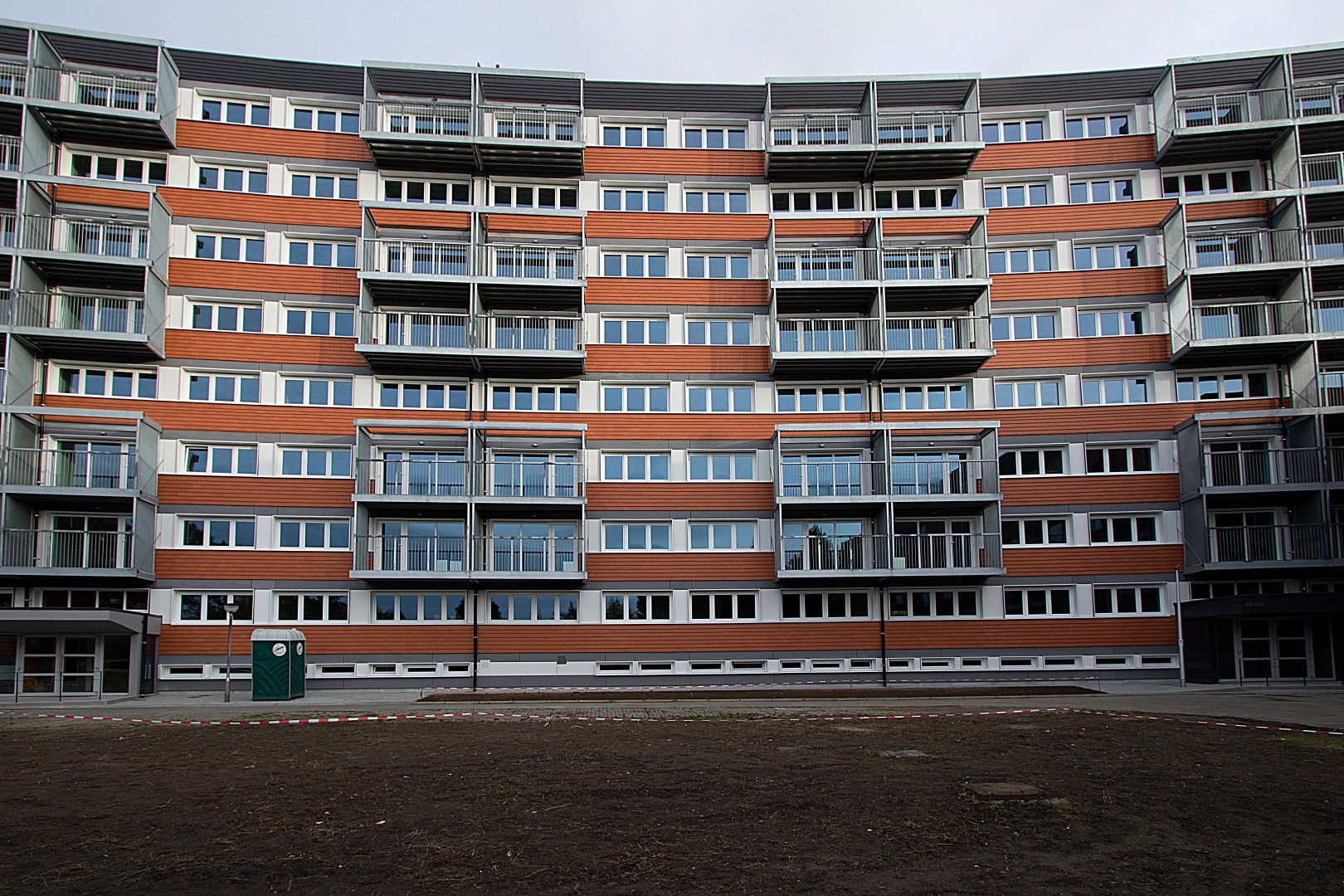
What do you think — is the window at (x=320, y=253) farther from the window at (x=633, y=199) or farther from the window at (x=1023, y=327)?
the window at (x=1023, y=327)

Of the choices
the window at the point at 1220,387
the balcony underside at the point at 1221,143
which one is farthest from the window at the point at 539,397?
the balcony underside at the point at 1221,143

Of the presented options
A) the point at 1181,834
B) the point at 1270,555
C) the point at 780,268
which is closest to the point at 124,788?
the point at 1181,834

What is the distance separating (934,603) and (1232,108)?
2053 cm

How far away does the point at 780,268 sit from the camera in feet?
115

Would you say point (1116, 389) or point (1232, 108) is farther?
point (1232, 108)

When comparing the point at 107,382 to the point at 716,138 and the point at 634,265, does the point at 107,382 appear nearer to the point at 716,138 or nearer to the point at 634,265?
the point at 634,265

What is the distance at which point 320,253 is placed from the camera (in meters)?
34.0

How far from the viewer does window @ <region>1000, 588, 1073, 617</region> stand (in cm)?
3288

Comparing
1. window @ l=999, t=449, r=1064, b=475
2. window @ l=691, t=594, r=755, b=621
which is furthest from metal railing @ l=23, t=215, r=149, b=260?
window @ l=999, t=449, r=1064, b=475

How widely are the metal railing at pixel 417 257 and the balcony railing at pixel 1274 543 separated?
2555 centimetres

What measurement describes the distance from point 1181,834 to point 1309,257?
1196 inches

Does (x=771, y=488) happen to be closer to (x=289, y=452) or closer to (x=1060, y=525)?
(x=1060, y=525)

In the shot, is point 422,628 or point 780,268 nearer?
point 422,628

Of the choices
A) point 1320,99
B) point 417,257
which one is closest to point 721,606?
point 417,257
